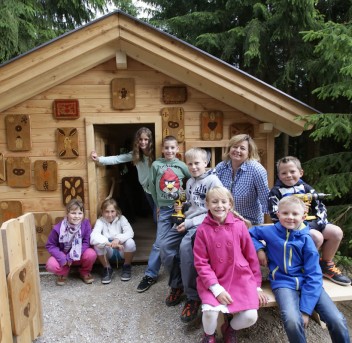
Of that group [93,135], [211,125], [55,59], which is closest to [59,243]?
[93,135]

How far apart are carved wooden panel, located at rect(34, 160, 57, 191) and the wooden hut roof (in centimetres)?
86

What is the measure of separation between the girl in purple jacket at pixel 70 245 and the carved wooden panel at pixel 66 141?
67cm

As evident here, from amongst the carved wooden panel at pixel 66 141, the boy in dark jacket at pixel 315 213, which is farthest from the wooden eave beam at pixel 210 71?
the carved wooden panel at pixel 66 141

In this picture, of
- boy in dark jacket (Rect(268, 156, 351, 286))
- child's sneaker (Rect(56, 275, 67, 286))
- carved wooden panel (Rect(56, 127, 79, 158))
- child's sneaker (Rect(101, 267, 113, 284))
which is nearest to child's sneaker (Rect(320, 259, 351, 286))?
boy in dark jacket (Rect(268, 156, 351, 286))

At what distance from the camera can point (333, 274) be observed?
9.28 ft

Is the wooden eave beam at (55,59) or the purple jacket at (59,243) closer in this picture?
the wooden eave beam at (55,59)

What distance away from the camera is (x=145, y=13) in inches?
318

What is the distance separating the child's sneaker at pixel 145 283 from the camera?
377cm

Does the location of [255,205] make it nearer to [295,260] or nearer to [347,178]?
[295,260]

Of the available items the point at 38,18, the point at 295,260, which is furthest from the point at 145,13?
the point at 295,260

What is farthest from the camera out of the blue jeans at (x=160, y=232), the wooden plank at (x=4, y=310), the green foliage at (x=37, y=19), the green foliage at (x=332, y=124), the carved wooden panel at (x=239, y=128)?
the green foliage at (x=37, y=19)

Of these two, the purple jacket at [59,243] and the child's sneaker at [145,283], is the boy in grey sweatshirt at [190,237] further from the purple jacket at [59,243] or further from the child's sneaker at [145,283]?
the purple jacket at [59,243]

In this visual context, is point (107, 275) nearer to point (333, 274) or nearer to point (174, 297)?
point (174, 297)

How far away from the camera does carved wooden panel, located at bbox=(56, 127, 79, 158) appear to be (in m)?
4.18
